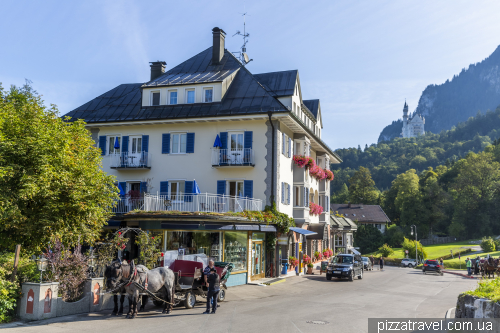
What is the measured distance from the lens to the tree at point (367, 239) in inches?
3439

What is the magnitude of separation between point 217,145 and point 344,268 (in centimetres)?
1187

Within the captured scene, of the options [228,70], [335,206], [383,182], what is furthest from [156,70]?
[383,182]

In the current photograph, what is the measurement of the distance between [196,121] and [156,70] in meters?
9.00

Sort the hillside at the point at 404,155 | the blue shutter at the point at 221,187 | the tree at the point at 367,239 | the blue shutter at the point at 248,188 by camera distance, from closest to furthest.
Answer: the blue shutter at the point at 248,188, the blue shutter at the point at 221,187, the tree at the point at 367,239, the hillside at the point at 404,155

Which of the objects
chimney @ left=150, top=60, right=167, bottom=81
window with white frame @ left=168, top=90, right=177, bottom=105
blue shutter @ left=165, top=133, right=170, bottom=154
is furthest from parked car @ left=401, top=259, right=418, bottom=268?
window with white frame @ left=168, top=90, right=177, bottom=105

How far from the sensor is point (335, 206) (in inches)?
4048

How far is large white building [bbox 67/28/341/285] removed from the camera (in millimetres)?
26469

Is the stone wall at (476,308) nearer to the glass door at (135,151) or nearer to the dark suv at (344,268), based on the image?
the dark suv at (344,268)

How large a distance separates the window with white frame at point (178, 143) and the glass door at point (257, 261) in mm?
7870

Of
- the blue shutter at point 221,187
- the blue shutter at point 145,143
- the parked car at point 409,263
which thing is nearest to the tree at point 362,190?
the parked car at point 409,263

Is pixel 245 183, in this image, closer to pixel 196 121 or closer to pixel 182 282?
pixel 196 121

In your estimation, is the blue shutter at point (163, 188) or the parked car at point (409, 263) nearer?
the blue shutter at point (163, 188)

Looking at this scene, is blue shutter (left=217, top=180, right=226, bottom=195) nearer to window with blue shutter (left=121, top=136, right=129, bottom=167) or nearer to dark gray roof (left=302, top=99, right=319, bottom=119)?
window with blue shutter (left=121, top=136, right=129, bottom=167)

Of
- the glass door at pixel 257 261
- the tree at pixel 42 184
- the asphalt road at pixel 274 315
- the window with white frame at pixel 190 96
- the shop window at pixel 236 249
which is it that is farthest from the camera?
the window with white frame at pixel 190 96
